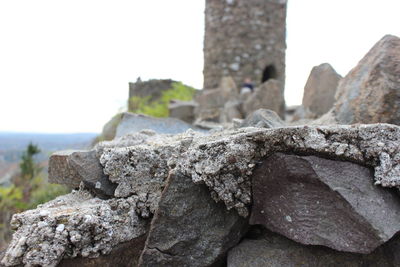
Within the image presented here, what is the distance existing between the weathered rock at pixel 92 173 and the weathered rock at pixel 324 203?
25.6 inches

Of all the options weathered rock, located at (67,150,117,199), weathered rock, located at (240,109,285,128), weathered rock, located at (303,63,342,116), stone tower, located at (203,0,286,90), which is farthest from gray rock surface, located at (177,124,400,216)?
stone tower, located at (203,0,286,90)

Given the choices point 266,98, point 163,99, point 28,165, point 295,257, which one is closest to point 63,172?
point 295,257

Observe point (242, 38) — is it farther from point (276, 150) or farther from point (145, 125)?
point (276, 150)

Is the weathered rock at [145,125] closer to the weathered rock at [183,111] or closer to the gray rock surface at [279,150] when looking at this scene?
the gray rock surface at [279,150]

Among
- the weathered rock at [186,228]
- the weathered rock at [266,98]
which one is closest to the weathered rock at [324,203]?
the weathered rock at [186,228]

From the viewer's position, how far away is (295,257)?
1.27 meters

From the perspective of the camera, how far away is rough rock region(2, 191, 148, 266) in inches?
49.1

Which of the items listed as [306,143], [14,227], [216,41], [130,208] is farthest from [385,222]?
[216,41]

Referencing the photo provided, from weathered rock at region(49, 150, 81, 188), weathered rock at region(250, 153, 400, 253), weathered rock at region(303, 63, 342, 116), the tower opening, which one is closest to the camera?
weathered rock at region(250, 153, 400, 253)

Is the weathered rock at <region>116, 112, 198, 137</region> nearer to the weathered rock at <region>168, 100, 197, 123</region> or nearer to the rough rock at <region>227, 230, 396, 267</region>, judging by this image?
the rough rock at <region>227, 230, 396, 267</region>

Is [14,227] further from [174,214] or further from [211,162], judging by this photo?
[211,162]

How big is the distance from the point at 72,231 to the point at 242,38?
726 centimetres

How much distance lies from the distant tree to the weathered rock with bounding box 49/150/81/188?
1103 centimetres

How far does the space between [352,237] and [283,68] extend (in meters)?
7.95
